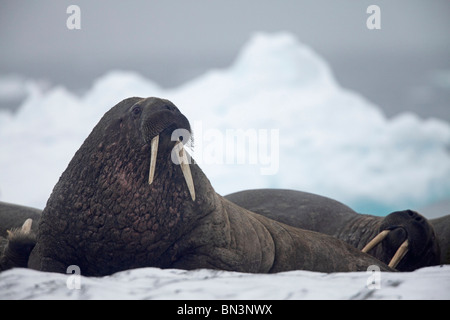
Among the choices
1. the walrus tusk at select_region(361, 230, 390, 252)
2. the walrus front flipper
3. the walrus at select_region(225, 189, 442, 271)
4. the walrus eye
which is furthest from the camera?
the walrus tusk at select_region(361, 230, 390, 252)

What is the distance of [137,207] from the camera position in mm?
4066

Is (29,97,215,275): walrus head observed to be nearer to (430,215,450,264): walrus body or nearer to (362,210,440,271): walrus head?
(362,210,440,271): walrus head

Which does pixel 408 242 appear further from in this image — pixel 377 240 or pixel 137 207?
pixel 137 207

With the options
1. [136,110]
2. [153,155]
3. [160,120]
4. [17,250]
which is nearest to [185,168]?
[153,155]

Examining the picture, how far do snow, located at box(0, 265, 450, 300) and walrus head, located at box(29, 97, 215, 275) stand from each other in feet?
2.96

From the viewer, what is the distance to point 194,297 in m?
2.64

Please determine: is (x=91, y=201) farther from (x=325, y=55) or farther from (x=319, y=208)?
(x=319, y=208)

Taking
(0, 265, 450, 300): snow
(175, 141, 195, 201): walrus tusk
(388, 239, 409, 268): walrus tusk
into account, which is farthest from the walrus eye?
(388, 239, 409, 268): walrus tusk

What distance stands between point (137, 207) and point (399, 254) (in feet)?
10.3

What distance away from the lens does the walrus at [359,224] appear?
5.68 metres

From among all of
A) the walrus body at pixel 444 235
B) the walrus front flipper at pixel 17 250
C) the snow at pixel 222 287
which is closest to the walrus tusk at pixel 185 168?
the snow at pixel 222 287

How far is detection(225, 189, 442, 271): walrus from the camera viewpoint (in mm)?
5676

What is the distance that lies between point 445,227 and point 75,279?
5.63m

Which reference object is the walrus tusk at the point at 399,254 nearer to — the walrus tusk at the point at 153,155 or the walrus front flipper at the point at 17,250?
the walrus tusk at the point at 153,155
